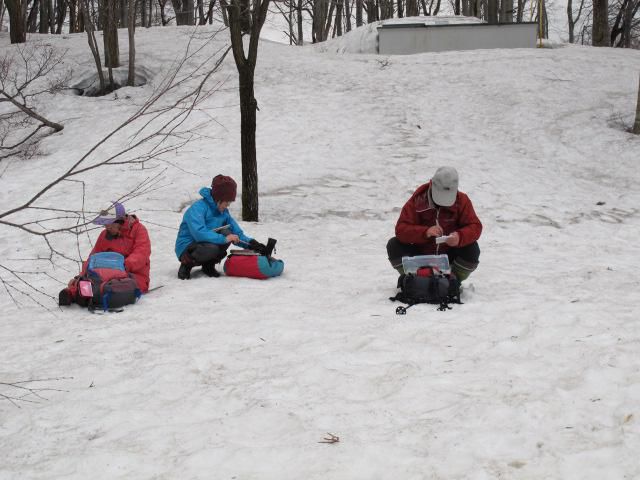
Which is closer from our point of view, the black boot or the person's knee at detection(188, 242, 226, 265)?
the person's knee at detection(188, 242, 226, 265)

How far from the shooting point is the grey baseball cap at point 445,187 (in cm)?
541

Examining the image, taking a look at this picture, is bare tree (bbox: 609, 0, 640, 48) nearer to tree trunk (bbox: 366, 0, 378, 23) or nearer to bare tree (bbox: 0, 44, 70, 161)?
tree trunk (bbox: 366, 0, 378, 23)

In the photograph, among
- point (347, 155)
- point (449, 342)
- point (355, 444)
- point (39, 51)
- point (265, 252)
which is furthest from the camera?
point (39, 51)

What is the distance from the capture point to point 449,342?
4582 mm

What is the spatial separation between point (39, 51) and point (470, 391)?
18729 mm

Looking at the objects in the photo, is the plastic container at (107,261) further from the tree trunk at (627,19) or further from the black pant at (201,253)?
the tree trunk at (627,19)

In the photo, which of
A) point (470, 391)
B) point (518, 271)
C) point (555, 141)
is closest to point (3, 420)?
point (470, 391)

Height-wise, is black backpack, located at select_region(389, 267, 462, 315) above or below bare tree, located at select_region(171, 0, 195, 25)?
below

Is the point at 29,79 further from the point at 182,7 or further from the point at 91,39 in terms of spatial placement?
the point at 182,7

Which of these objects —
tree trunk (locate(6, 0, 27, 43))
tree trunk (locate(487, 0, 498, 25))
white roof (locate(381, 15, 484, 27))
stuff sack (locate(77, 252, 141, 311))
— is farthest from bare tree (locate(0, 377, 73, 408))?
tree trunk (locate(487, 0, 498, 25))

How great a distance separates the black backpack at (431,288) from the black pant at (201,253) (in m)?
2.26

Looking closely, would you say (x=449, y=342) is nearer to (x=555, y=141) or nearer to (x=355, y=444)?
(x=355, y=444)

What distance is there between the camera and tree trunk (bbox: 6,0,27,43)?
19.5m

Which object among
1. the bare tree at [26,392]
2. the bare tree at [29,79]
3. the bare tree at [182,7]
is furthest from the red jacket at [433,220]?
the bare tree at [182,7]
